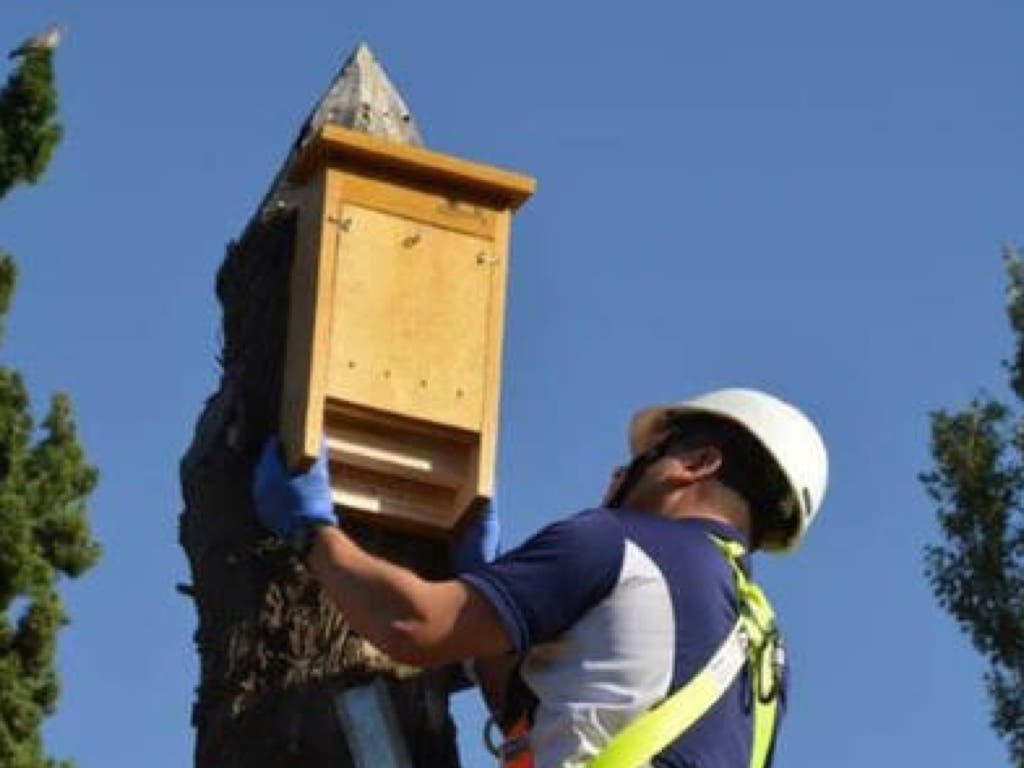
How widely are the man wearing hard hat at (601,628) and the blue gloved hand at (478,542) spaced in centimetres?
53

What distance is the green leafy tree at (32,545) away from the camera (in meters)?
13.6

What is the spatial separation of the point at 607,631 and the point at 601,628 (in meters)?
0.01

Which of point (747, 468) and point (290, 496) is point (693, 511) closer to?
point (747, 468)

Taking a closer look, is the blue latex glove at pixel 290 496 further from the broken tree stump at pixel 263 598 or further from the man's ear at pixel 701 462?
the man's ear at pixel 701 462

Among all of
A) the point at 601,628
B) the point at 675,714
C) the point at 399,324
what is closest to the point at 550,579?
the point at 601,628

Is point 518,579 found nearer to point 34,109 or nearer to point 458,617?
point 458,617

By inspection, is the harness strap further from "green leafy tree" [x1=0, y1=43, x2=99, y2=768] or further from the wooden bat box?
"green leafy tree" [x1=0, y1=43, x2=99, y2=768]

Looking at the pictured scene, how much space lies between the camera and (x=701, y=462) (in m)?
4.75

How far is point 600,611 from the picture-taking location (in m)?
4.27

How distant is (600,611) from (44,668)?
33.0 feet

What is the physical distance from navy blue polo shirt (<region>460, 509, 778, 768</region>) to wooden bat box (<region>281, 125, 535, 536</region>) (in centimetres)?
80

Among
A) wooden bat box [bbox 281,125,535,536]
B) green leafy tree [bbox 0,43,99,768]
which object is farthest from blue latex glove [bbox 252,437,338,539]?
green leafy tree [bbox 0,43,99,768]

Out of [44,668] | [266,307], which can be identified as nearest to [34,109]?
[44,668]

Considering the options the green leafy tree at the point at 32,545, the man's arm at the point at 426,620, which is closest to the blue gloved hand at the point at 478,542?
the man's arm at the point at 426,620
